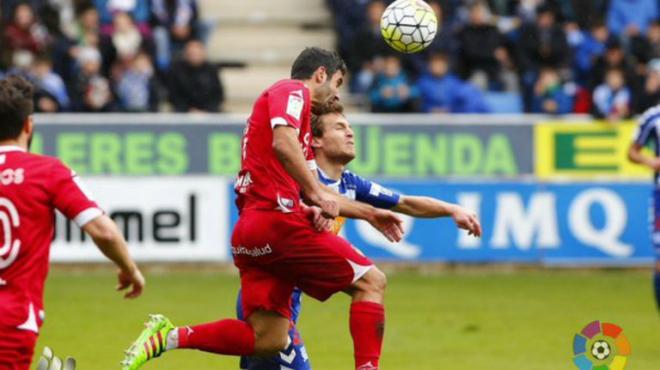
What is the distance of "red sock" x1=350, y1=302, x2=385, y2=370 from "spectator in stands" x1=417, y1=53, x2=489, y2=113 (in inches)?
452

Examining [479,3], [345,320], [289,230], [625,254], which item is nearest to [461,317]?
[345,320]

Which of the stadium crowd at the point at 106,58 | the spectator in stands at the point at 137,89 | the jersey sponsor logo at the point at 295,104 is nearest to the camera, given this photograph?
the jersey sponsor logo at the point at 295,104

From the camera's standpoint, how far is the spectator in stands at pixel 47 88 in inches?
731

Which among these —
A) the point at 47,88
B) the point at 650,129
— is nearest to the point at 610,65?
the point at 47,88

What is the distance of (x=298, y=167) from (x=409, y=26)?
81.7 inches

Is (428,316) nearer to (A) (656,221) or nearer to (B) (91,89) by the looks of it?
(A) (656,221)

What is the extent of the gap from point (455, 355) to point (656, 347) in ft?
5.36

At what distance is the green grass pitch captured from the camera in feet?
37.0

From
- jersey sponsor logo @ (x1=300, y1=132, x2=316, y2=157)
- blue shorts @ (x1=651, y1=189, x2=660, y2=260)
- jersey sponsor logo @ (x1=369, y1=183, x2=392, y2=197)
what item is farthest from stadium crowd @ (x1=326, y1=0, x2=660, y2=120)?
jersey sponsor logo @ (x1=300, y1=132, x2=316, y2=157)

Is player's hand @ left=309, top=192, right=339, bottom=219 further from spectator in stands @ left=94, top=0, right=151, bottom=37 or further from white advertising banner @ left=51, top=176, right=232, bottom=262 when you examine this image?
spectator in stands @ left=94, top=0, right=151, bottom=37

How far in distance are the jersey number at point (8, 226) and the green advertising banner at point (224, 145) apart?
38.0ft


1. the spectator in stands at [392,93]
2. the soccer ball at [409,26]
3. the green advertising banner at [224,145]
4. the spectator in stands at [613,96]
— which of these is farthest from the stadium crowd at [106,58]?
the soccer ball at [409,26]

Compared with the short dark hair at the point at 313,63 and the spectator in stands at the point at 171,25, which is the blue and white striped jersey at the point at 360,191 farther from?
the spectator in stands at the point at 171,25

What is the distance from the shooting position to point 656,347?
39.2 feet
